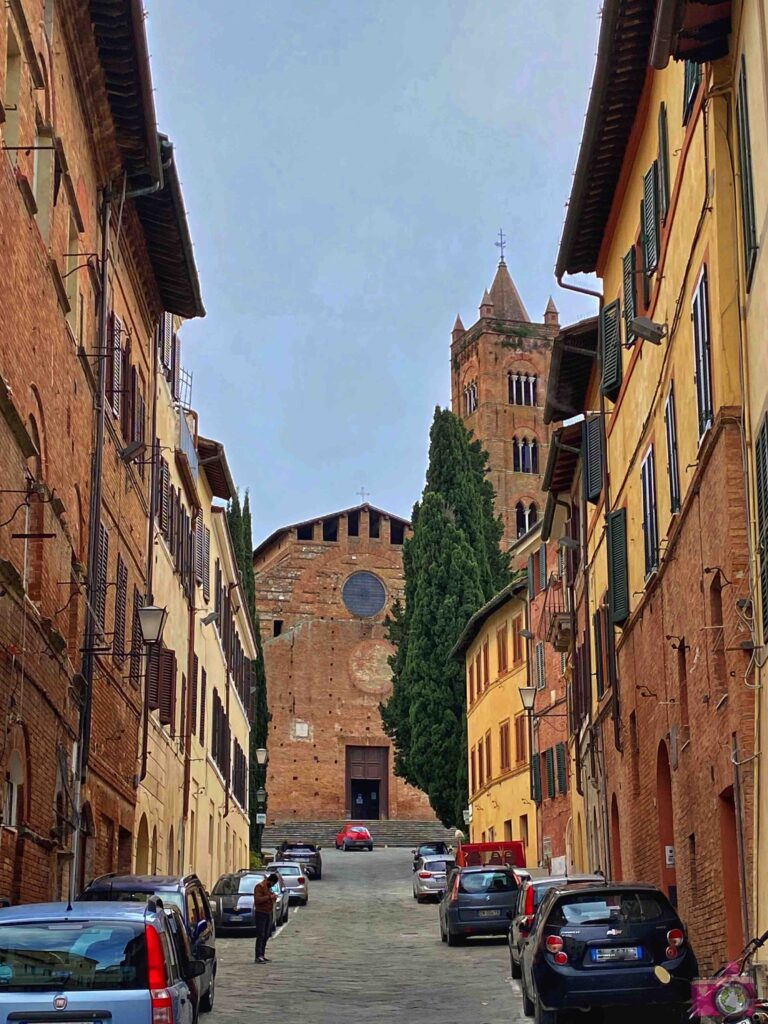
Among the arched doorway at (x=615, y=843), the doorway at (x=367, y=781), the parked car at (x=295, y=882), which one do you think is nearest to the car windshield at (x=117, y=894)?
the arched doorway at (x=615, y=843)

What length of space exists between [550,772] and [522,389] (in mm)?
53964

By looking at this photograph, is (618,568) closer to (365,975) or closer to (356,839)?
(365,975)

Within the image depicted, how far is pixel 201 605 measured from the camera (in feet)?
118

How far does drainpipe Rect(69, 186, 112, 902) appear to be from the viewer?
751 inches

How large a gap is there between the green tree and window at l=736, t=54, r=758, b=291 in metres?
42.6

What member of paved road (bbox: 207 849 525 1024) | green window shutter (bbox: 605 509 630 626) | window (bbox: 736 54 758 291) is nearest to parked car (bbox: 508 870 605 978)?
paved road (bbox: 207 849 525 1024)

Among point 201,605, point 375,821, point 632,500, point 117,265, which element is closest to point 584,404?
point 632,500

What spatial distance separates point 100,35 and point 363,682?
200 ft

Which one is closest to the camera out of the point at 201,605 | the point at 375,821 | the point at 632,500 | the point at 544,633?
the point at 632,500

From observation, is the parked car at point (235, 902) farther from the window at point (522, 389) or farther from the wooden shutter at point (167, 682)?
the window at point (522, 389)

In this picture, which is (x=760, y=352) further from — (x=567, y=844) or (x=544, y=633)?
(x=544, y=633)

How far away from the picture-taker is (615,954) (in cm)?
1377

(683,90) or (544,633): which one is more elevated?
(683,90)

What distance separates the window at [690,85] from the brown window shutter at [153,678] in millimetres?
12994
